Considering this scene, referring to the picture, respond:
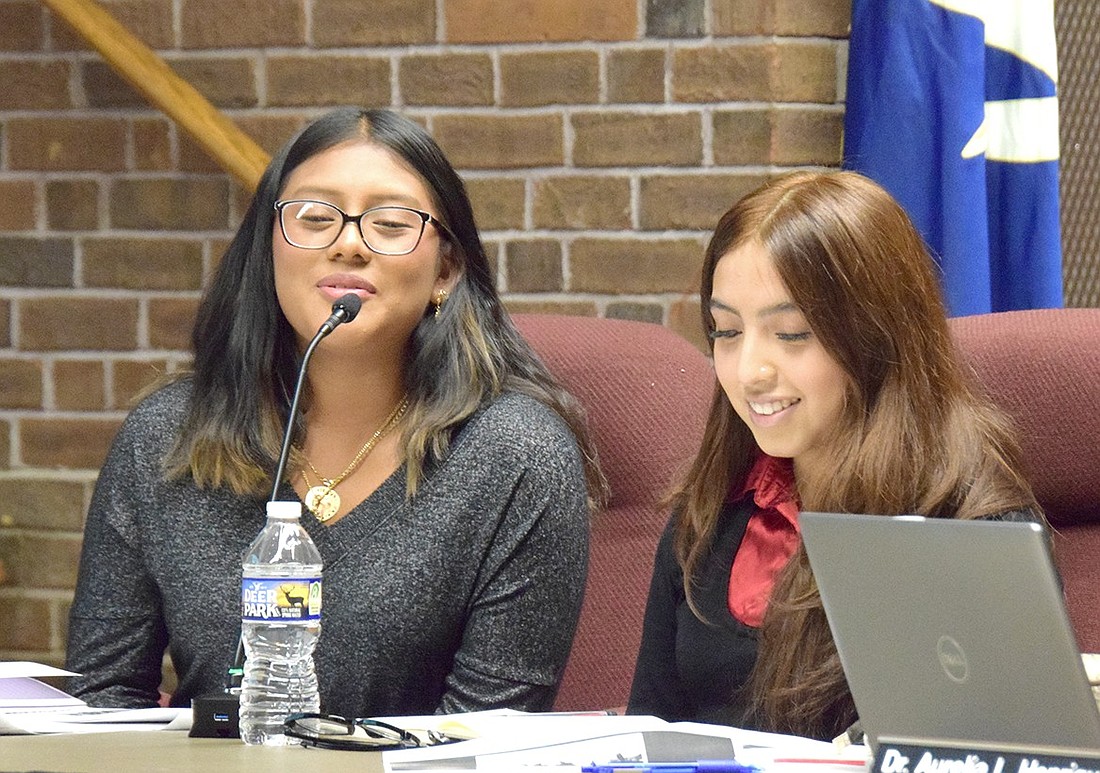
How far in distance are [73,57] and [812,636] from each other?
5.61 ft

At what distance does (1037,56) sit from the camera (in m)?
2.21

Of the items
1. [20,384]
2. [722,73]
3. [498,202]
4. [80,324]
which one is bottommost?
[20,384]

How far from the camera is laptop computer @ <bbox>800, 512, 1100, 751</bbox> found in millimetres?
921

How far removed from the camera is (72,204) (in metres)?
2.56

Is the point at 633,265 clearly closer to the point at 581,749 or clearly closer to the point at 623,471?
the point at 623,471

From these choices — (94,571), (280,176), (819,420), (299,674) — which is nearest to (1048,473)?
(819,420)

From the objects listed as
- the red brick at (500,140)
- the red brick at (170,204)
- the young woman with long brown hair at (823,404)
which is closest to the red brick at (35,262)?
the red brick at (170,204)

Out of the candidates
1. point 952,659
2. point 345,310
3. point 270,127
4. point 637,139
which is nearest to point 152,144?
point 270,127

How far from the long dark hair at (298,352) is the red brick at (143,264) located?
1.98 feet

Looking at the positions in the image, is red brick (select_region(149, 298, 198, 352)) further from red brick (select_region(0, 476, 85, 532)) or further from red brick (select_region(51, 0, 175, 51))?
red brick (select_region(51, 0, 175, 51))

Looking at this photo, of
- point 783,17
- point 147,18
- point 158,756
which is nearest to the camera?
point 158,756

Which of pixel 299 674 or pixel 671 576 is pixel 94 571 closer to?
pixel 299 674

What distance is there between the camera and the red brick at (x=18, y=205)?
257cm

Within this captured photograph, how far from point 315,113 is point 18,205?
538 millimetres
